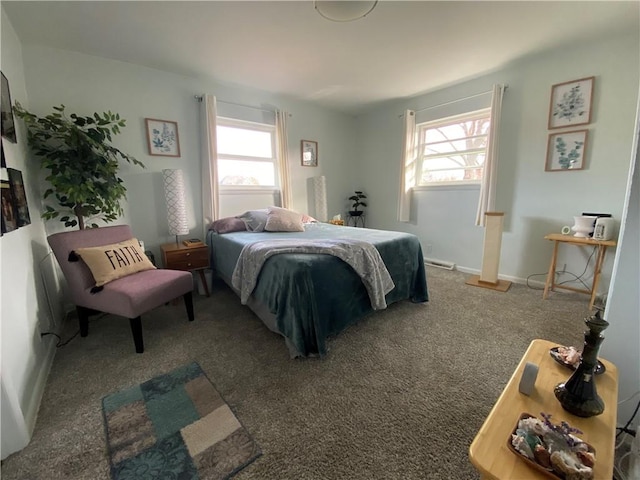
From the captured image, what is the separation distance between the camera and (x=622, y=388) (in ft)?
3.62

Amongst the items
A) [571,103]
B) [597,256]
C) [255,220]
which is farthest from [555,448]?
[571,103]

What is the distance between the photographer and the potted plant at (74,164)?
82.3 inches

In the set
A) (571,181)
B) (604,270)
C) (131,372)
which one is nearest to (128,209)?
(131,372)

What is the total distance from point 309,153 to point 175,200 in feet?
7.08

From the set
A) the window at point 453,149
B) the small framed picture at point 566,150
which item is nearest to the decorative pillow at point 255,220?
the window at point 453,149

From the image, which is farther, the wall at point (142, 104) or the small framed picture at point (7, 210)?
the wall at point (142, 104)

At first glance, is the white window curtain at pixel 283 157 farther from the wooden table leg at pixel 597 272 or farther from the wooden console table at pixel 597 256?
the wooden table leg at pixel 597 272

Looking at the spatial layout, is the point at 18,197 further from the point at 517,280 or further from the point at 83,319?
the point at 517,280

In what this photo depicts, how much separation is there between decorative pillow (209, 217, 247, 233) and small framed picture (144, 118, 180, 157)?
35.8 inches

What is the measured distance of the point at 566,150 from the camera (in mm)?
2645

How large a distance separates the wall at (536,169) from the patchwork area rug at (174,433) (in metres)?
3.39

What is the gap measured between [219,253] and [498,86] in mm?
3620

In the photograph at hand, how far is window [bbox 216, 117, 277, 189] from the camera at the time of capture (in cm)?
338

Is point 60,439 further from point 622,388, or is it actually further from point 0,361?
point 622,388
